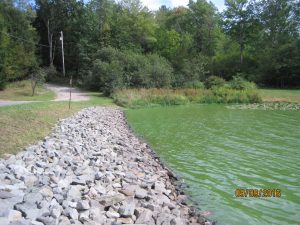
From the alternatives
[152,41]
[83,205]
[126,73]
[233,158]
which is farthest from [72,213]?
[152,41]

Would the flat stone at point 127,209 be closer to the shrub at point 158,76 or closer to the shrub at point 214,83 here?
the shrub at point 158,76

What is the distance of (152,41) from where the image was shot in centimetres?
4800

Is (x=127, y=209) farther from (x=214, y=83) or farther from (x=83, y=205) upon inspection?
(x=214, y=83)

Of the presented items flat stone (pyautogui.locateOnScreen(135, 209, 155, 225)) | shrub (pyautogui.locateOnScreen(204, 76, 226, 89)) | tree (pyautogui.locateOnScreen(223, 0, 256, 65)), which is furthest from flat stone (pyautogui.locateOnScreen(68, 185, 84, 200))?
tree (pyautogui.locateOnScreen(223, 0, 256, 65))

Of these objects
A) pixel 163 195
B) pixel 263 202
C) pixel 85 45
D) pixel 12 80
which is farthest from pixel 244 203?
pixel 85 45

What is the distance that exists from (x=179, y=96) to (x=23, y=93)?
14.5 m

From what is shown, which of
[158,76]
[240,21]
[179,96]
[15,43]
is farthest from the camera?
[240,21]

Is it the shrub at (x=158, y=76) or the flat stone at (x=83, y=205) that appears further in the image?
the shrub at (x=158, y=76)

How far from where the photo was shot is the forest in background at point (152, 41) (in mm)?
36969

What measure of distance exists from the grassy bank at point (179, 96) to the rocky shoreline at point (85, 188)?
17.0 m

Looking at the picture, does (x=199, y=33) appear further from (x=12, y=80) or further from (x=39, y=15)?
(x=12, y=80)

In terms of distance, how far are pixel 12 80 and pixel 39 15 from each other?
17.0 meters

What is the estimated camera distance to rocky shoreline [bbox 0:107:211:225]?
17.7ft
